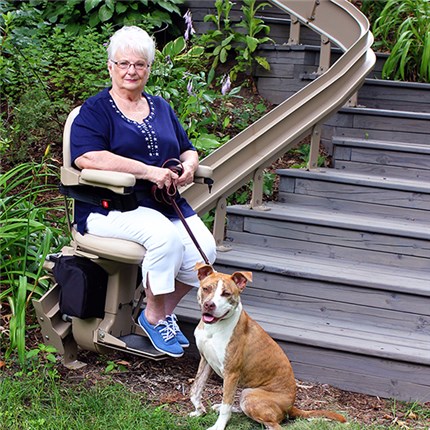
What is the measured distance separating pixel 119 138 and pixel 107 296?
81 centimetres

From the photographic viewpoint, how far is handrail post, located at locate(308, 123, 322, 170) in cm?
592

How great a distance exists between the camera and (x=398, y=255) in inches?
201

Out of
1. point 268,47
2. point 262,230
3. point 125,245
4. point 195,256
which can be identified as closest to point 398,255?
point 262,230

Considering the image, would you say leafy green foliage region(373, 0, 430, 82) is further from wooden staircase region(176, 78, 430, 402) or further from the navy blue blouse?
the navy blue blouse

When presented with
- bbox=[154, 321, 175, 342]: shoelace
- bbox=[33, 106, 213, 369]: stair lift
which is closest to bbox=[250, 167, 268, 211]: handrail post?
bbox=[33, 106, 213, 369]: stair lift

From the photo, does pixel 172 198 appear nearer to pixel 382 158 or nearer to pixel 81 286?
pixel 81 286

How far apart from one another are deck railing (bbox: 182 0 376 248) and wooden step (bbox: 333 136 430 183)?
0.29m

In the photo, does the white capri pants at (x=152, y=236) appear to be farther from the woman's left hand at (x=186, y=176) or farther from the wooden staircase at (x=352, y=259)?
the wooden staircase at (x=352, y=259)

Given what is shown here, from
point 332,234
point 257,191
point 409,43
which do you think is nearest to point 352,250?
point 332,234

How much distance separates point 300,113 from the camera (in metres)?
5.70

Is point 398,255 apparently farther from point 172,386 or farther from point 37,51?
point 37,51

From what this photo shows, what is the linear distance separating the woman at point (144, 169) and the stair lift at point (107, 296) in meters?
0.06

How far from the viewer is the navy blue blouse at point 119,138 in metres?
3.93

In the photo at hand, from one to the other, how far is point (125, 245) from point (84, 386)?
768mm
